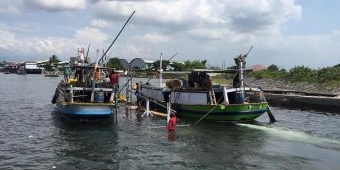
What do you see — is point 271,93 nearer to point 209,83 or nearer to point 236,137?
point 209,83

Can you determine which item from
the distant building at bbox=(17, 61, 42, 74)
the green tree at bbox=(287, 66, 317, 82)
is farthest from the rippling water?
the distant building at bbox=(17, 61, 42, 74)

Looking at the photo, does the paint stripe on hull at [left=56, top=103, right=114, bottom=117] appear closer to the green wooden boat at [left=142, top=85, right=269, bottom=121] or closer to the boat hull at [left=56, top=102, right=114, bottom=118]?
the boat hull at [left=56, top=102, right=114, bottom=118]

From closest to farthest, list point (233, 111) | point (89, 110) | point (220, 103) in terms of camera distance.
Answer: point (89, 110)
point (233, 111)
point (220, 103)

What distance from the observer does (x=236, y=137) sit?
28703mm

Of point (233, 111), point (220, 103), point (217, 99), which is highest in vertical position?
point (217, 99)

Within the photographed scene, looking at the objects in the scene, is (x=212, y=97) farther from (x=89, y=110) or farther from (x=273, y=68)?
(x=273, y=68)

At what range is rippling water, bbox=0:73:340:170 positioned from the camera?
2131 centimetres

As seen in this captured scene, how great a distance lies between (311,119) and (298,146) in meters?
14.6

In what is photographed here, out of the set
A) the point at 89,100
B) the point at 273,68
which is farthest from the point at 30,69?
the point at 89,100

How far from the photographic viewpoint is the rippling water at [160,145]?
69.9 ft

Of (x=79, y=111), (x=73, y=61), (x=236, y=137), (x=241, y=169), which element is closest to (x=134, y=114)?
(x=73, y=61)

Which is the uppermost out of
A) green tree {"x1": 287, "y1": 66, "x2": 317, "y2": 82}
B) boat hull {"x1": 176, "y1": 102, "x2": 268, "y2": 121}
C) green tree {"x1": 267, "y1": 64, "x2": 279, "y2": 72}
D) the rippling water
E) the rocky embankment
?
green tree {"x1": 267, "y1": 64, "x2": 279, "y2": 72}

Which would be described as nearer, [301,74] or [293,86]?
[293,86]

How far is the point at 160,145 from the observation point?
82.5 ft
